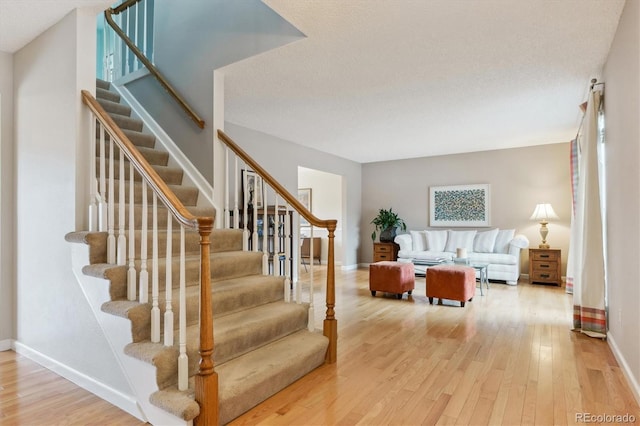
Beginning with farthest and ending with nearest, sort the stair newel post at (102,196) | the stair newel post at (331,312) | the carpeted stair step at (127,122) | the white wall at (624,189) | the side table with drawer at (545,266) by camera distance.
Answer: the side table with drawer at (545,266) → the carpeted stair step at (127,122) → the stair newel post at (331,312) → the stair newel post at (102,196) → the white wall at (624,189)

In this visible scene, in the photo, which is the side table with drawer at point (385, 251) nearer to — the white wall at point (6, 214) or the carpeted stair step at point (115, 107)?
the carpeted stair step at point (115, 107)

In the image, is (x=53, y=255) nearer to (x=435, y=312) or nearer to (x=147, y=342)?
(x=147, y=342)

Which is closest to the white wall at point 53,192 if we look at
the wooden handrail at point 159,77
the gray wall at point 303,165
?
the wooden handrail at point 159,77

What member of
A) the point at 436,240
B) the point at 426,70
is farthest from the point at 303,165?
the point at 426,70

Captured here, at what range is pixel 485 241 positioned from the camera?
6559 mm

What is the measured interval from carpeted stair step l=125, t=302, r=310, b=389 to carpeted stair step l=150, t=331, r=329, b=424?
0.05 m

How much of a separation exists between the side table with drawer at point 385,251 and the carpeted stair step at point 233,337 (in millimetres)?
4806

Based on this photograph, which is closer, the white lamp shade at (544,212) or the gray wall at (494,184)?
the white lamp shade at (544,212)

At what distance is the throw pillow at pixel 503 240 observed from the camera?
6.39 m

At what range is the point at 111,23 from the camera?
4164 mm

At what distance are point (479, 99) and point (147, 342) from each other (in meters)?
4.02

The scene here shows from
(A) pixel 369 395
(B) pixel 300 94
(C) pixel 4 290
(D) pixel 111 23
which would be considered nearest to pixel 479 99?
(B) pixel 300 94

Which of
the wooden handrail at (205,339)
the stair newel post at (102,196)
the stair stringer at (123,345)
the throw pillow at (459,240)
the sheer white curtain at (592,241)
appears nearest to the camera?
the wooden handrail at (205,339)

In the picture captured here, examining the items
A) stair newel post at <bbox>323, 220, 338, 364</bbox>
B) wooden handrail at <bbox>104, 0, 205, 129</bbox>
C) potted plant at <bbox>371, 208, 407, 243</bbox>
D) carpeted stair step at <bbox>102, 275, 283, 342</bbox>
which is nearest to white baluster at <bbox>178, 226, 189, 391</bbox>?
carpeted stair step at <bbox>102, 275, 283, 342</bbox>
